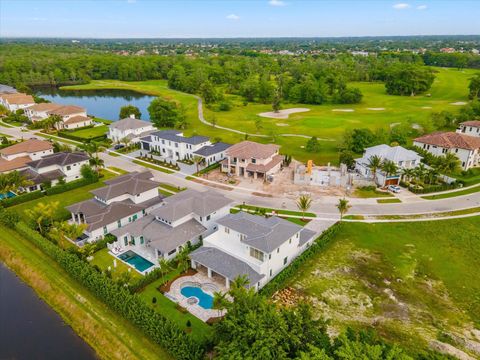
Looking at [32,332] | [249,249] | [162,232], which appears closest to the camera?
[32,332]

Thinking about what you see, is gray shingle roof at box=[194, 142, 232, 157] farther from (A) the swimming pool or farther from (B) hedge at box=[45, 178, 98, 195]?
(A) the swimming pool

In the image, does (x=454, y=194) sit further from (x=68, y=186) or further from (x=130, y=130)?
(x=130, y=130)

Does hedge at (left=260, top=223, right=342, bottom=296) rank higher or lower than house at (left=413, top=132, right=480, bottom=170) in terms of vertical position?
lower

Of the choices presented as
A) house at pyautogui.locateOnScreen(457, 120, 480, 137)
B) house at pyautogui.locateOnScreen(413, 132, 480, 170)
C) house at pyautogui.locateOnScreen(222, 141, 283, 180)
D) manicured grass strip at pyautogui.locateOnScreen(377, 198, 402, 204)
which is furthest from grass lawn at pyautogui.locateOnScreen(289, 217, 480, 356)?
house at pyautogui.locateOnScreen(457, 120, 480, 137)

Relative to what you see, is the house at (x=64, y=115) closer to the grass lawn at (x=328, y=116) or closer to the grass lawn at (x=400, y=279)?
the grass lawn at (x=328, y=116)

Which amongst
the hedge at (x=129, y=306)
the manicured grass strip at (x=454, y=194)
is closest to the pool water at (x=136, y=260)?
the hedge at (x=129, y=306)

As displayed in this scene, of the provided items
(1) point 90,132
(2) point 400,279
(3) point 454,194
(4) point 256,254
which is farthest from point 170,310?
(1) point 90,132

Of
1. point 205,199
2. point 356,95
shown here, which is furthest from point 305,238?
point 356,95
